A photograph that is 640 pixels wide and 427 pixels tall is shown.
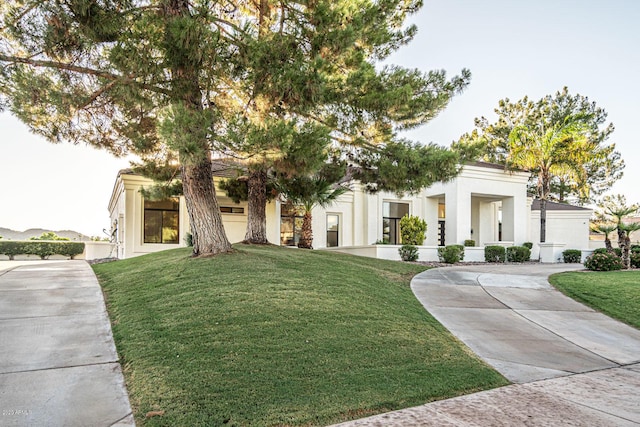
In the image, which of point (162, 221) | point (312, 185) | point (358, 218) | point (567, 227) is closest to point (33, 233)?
point (162, 221)

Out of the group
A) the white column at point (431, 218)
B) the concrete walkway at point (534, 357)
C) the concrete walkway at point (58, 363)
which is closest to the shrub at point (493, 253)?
the white column at point (431, 218)

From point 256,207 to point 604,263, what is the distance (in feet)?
39.1

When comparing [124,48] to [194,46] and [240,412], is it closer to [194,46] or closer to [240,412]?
[194,46]

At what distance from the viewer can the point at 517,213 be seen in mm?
21875

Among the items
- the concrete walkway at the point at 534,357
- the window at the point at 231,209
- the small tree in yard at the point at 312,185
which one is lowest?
the concrete walkway at the point at 534,357

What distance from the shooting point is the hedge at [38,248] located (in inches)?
966

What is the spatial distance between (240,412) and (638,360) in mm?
5734

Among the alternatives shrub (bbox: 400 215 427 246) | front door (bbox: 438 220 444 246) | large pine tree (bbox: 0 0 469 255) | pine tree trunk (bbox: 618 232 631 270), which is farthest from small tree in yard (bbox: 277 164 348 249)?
pine tree trunk (bbox: 618 232 631 270)

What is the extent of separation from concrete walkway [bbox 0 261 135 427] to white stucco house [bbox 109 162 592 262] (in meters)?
10.0

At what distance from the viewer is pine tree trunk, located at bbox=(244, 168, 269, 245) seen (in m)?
14.3

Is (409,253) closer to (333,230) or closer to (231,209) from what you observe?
(333,230)

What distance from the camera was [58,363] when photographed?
4.59 m

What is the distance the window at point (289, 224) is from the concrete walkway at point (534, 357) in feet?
34.9

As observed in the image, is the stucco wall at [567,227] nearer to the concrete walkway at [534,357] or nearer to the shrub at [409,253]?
the shrub at [409,253]
